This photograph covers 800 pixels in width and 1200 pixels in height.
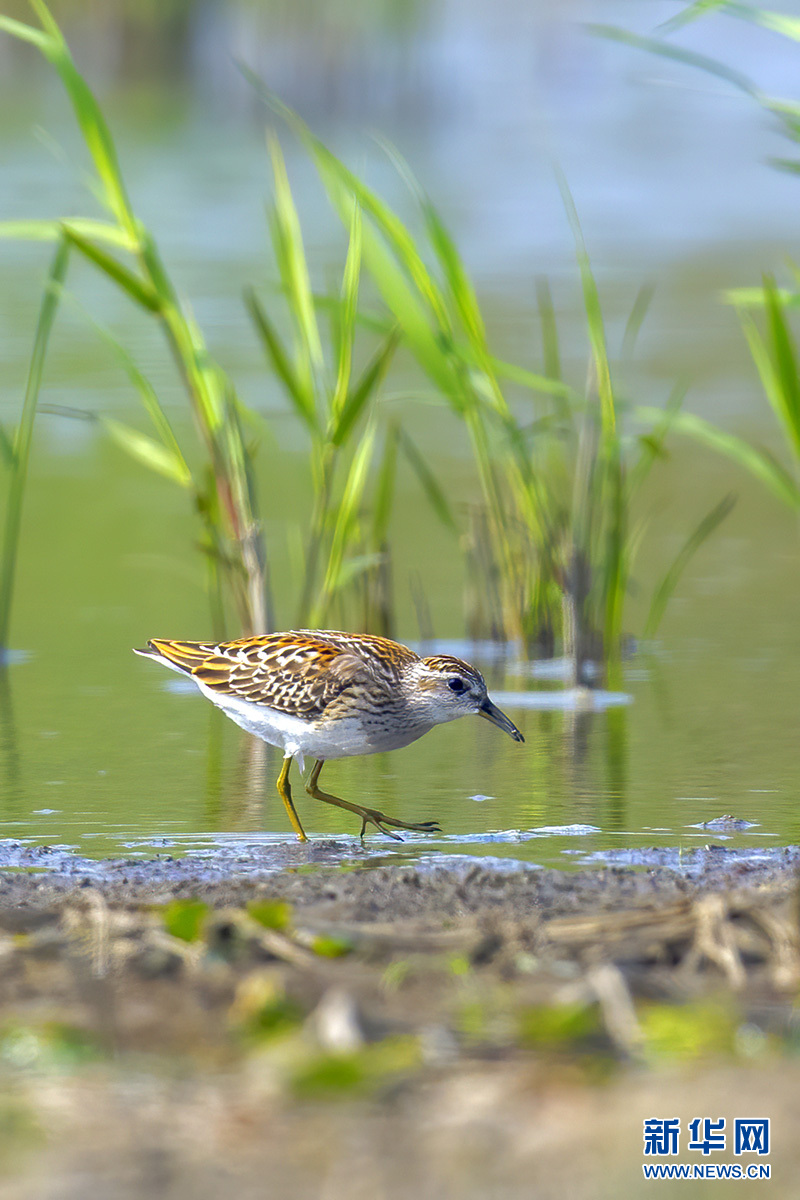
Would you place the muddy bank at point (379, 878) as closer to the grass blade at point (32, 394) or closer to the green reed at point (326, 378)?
the green reed at point (326, 378)

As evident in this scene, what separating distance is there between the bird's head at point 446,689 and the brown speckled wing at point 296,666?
0.09m

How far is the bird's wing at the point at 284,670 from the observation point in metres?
5.11

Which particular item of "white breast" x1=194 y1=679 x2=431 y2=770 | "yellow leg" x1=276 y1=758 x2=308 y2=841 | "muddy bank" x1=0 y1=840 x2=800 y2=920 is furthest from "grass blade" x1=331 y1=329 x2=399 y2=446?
"muddy bank" x1=0 y1=840 x2=800 y2=920

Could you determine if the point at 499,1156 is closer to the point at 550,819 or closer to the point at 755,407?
the point at 550,819

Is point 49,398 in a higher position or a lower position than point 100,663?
higher

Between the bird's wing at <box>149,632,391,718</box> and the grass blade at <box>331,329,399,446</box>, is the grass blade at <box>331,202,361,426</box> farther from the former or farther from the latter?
the bird's wing at <box>149,632,391,718</box>

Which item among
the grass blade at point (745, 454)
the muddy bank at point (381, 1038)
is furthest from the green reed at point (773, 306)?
the muddy bank at point (381, 1038)

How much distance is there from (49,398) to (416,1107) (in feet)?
34.2

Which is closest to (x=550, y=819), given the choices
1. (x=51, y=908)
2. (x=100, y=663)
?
(x=51, y=908)

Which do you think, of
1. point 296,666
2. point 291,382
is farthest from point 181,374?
point 296,666

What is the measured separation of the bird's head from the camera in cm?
526

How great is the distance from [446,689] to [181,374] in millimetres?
1882

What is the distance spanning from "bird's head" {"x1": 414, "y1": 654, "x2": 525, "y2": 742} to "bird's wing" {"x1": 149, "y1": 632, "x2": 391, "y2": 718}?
0.17m

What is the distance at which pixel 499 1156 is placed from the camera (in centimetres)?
244
